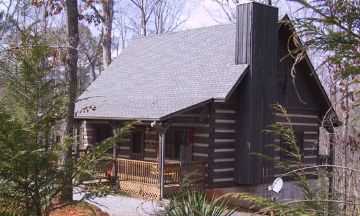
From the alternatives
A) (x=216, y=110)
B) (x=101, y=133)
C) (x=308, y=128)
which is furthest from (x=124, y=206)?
(x=308, y=128)

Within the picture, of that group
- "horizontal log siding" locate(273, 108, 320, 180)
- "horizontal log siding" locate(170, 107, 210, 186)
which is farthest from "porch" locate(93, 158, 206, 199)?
"horizontal log siding" locate(273, 108, 320, 180)

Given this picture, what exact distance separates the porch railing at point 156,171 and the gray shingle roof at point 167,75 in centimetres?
183

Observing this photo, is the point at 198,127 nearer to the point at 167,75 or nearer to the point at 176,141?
the point at 176,141

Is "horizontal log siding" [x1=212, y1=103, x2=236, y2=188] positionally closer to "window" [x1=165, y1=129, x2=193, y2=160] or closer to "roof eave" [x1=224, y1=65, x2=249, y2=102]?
"roof eave" [x1=224, y1=65, x2=249, y2=102]

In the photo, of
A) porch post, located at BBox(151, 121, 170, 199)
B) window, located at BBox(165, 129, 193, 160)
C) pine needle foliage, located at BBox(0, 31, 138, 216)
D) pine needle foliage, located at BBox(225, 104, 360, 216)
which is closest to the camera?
pine needle foliage, located at BBox(225, 104, 360, 216)

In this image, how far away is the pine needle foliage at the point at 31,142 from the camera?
604 cm

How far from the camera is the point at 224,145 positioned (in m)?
18.3

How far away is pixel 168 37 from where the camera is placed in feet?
80.4

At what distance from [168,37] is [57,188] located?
733 inches

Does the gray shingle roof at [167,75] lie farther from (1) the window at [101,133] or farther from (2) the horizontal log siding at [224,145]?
(1) the window at [101,133]

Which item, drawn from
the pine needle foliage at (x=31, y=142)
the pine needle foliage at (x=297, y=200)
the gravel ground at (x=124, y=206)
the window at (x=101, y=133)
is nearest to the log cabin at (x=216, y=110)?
the window at (x=101, y=133)

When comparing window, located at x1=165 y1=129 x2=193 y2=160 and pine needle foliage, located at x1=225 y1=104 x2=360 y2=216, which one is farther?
window, located at x1=165 y1=129 x2=193 y2=160

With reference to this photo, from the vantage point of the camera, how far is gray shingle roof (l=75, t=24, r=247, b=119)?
712 inches

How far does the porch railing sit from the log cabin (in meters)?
A: 0.04
